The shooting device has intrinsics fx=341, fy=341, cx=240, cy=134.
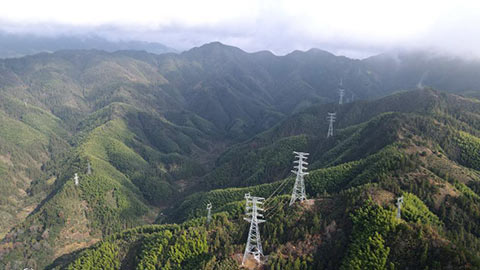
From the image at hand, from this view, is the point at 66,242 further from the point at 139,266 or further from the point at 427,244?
the point at 427,244

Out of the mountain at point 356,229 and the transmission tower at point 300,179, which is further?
the transmission tower at point 300,179

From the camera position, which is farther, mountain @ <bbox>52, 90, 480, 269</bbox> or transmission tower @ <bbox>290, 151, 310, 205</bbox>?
transmission tower @ <bbox>290, 151, 310, 205</bbox>

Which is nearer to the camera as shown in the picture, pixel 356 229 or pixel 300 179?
pixel 356 229

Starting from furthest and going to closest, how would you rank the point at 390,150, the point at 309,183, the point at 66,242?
1. the point at 66,242
2. the point at 309,183
3. the point at 390,150

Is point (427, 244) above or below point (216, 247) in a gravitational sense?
above

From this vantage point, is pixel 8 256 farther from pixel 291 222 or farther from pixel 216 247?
pixel 291 222

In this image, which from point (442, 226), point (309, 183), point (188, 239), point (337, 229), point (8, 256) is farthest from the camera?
point (8, 256)

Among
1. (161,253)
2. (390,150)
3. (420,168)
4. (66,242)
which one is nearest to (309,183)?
(390,150)

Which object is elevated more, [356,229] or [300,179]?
[300,179]

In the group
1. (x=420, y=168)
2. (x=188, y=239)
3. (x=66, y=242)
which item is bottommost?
(x=66, y=242)

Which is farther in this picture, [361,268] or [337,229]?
[337,229]
